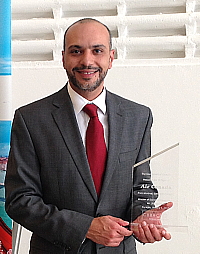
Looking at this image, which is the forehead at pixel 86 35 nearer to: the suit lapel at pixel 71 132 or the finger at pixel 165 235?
the suit lapel at pixel 71 132

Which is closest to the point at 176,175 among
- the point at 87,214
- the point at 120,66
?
the point at 87,214

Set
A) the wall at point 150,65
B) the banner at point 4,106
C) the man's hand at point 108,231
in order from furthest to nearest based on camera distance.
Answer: the wall at point 150,65 → the banner at point 4,106 → the man's hand at point 108,231

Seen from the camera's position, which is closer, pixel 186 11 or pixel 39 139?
pixel 39 139

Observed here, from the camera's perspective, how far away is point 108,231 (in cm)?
138

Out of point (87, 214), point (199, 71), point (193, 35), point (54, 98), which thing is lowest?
point (87, 214)

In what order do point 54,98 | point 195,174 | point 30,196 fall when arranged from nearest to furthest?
point 30,196
point 54,98
point 195,174

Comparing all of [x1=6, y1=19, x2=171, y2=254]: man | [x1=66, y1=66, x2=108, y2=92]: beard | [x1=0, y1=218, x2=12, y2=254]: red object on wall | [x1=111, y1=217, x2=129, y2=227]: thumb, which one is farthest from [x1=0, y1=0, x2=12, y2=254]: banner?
[x1=111, y1=217, x2=129, y2=227]: thumb

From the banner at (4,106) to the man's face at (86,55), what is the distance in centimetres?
39

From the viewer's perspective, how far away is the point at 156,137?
2.20 metres

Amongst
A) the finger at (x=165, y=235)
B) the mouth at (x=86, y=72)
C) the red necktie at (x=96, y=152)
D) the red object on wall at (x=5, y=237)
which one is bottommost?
the red object on wall at (x=5, y=237)

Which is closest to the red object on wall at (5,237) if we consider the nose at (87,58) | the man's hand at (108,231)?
the man's hand at (108,231)

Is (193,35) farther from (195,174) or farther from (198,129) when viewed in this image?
(195,174)

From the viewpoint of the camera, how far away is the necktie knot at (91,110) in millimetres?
1486

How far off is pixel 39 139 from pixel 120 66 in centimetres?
87
